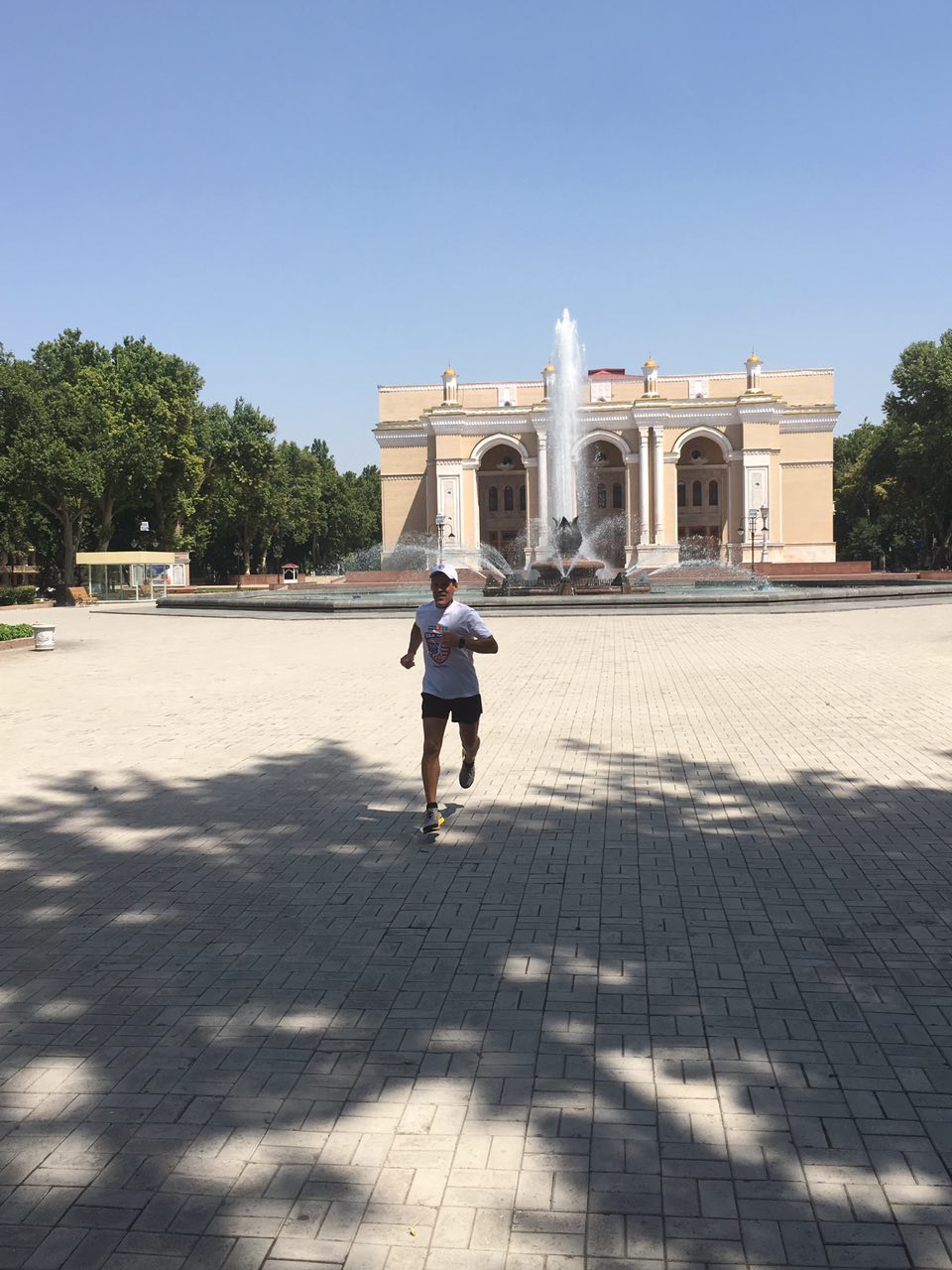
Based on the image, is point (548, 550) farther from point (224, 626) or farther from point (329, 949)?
point (329, 949)

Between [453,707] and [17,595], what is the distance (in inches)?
1818

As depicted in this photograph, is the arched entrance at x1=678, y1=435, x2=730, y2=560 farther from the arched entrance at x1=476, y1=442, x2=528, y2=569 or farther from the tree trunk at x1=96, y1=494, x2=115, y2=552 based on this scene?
the tree trunk at x1=96, y1=494, x2=115, y2=552

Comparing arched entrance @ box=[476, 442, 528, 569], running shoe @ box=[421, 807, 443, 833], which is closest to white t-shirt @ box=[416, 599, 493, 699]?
running shoe @ box=[421, 807, 443, 833]

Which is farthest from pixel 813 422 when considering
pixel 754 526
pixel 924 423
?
pixel 924 423

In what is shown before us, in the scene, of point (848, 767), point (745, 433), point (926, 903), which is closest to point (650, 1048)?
point (926, 903)

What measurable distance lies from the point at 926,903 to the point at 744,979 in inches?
52.8

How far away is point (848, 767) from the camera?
8.21 meters

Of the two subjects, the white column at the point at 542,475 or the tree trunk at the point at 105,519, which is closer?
the tree trunk at the point at 105,519

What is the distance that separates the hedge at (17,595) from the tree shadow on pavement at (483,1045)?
1731 inches

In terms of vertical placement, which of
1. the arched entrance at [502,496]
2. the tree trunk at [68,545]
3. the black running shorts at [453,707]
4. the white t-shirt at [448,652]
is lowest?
the black running shorts at [453,707]

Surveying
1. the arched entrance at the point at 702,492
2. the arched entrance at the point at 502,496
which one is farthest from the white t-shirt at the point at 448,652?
the arched entrance at the point at 502,496

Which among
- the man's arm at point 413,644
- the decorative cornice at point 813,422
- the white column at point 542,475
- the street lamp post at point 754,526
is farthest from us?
the decorative cornice at point 813,422

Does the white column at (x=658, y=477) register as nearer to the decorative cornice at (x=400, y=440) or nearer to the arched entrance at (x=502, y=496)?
the arched entrance at (x=502, y=496)

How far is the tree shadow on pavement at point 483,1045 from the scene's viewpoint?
2.81 meters
